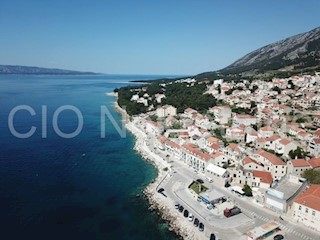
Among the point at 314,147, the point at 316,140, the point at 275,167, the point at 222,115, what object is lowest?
the point at 275,167

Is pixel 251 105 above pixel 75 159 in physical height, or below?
above

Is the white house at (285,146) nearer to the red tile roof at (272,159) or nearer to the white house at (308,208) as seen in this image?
the red tile roof at (272,159)

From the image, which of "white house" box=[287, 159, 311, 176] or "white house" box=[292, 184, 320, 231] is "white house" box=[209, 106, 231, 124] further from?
"white house" box=[292, 184, 320, 231]

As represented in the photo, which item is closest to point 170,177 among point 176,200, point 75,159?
point 176,200

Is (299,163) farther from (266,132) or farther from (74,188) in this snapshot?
(74,188)

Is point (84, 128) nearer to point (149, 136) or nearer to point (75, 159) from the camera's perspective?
point (149, 136)

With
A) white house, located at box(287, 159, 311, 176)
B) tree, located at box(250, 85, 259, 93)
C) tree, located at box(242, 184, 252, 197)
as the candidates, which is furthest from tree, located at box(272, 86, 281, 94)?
tree, located at box(242, 184, 252, 197)

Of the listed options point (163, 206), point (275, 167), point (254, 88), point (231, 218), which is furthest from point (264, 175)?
point (254, 88)
